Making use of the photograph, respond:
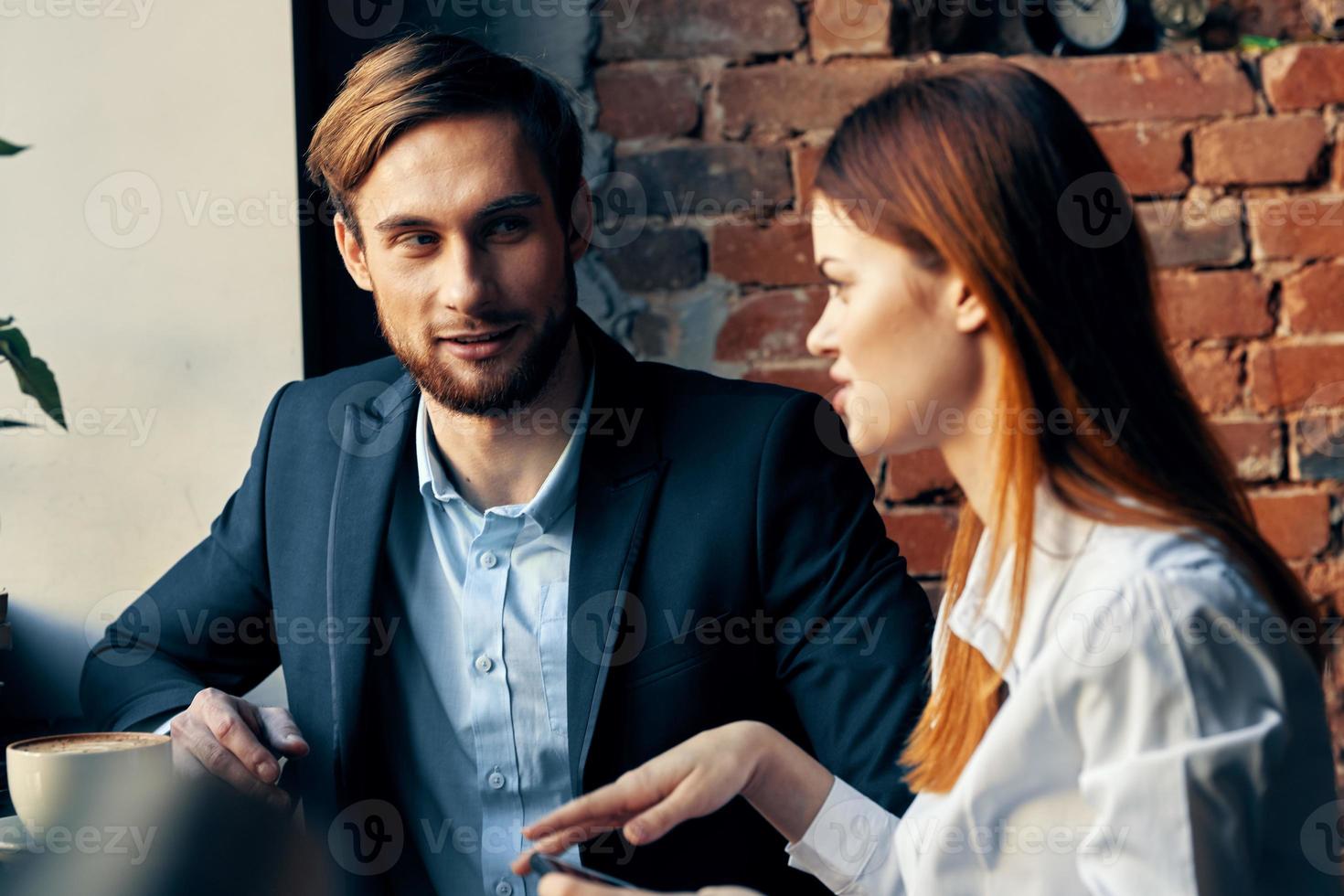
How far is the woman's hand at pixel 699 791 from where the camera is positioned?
751 millimetres

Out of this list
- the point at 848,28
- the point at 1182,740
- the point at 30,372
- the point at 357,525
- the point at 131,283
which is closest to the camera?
the point at 1182,740

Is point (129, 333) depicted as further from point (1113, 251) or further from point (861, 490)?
point (1113, 251)

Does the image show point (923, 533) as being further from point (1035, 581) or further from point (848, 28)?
point (1035, 581)

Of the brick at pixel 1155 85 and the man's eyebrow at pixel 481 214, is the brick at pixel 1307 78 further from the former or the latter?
the man's eyebrow at pixel 481 214

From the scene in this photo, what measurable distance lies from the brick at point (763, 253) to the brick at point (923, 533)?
0.28m

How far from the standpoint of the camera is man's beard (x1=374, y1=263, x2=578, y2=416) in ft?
3.67

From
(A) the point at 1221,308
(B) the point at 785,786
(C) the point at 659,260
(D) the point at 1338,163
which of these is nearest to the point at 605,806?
(B) the point at 785,786

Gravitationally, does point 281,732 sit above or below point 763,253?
below

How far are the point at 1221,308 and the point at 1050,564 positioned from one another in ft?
2.64

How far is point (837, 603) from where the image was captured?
1082 millimetres

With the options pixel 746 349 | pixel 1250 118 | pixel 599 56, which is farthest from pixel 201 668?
pixel 1250 118

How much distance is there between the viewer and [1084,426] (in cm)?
71

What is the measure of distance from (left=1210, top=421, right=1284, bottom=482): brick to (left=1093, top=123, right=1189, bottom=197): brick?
0.92ft

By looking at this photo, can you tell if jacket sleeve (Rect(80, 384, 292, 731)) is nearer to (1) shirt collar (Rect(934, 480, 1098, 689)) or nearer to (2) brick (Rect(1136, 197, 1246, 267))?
(1) shirt collar (Rect(934, 480, 1098, 689))
